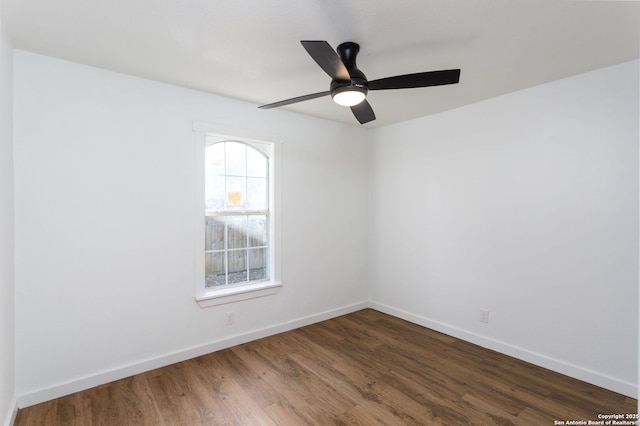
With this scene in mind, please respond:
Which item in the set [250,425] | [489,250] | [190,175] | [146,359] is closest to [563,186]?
[489,250]

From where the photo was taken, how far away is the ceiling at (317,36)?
179 centimetres

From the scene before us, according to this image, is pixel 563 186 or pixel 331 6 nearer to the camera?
pixel 331 6

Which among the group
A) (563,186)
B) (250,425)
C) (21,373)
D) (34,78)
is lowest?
(250,425)

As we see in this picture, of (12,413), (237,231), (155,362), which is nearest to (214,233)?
(237,231)

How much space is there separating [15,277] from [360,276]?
11.6 ft

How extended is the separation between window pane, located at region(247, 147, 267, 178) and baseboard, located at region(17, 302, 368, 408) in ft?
5.64

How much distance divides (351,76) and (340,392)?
231 cm

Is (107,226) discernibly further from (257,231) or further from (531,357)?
(531,357)

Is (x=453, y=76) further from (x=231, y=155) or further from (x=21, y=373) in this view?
(x=21, y=373)

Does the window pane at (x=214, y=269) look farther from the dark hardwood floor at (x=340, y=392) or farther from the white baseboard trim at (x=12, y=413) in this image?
the white baseboard trim at (x=12, y=413)

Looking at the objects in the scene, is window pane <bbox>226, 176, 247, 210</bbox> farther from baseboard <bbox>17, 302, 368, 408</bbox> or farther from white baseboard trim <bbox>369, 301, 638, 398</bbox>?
white baseboard trim <bbox>369, 301, 638, 398</bbox>

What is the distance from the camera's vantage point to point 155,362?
2.84 m

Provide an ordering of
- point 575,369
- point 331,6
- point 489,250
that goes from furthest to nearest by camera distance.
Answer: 1. point 489,250
2. point 575,369
3. point 331,6

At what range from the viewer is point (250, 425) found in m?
2.14
